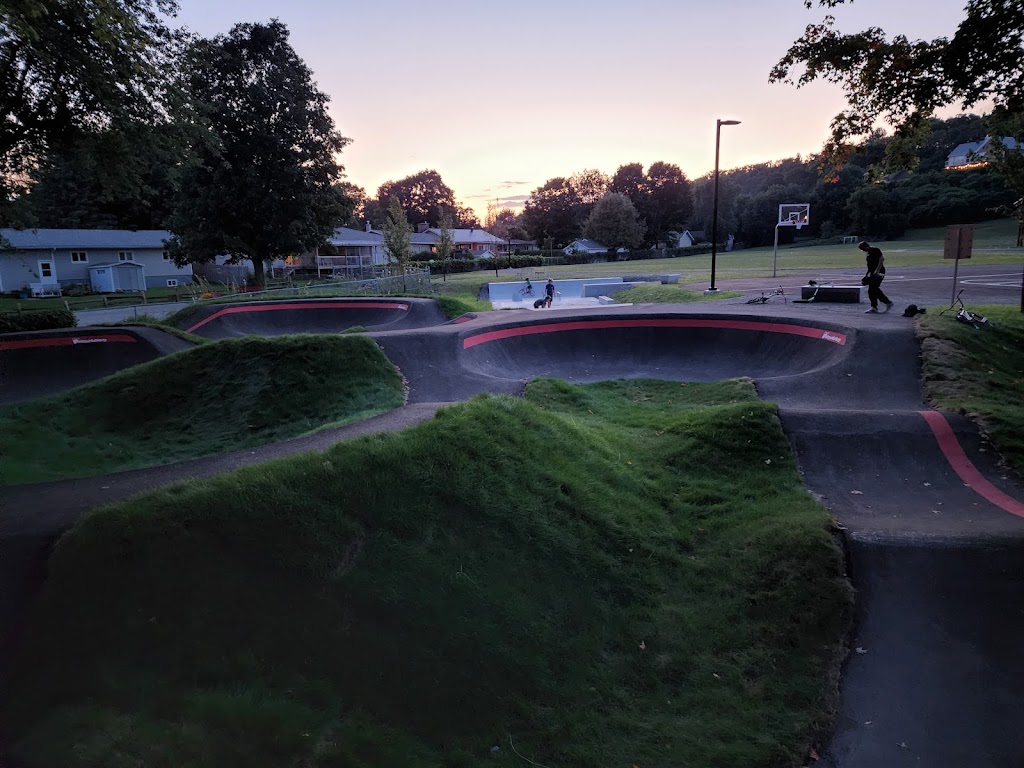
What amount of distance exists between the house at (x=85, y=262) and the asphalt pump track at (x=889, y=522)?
3959 cm

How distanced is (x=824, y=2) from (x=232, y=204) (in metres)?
35.2

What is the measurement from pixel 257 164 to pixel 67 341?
22164mm

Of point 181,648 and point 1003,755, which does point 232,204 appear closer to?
point 181,648

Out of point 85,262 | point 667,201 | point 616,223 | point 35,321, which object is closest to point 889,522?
point 35,321

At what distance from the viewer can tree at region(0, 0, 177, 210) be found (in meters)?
10.3

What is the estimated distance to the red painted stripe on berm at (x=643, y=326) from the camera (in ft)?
51.0

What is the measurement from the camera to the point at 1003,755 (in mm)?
4488

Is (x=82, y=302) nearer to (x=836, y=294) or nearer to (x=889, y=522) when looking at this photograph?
(x=836, y=294)

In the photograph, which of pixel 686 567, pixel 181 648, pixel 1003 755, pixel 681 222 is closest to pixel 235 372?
pixel 181 648

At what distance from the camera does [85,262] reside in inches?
1763

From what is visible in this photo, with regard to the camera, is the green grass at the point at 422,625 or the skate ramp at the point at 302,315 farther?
the skate ramp at the point at 302,315

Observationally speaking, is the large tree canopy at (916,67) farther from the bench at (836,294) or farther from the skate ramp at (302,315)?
the skate ramp at (302,315)

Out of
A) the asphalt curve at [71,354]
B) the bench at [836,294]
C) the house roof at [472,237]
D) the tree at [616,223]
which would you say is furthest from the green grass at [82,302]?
the house roof at [472,237]

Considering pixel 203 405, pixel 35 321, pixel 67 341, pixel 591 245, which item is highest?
pixel 591 245
